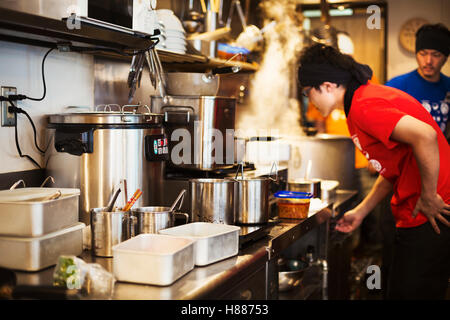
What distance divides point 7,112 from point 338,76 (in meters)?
1.33

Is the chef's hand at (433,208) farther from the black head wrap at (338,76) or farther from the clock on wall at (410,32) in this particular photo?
the clock on wall at (410,32)

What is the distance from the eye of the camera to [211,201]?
1871 mm

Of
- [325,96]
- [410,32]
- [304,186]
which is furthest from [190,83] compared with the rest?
[410,32]

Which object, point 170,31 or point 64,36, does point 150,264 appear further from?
point 170,31

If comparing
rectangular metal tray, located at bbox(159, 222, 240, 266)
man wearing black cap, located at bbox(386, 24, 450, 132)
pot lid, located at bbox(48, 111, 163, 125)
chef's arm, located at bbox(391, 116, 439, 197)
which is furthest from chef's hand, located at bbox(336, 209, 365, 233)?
man wearing black cap, located at bbox(386, 24, 450, 132)

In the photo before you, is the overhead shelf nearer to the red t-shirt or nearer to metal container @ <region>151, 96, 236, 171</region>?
metal container @ <region>151, 96, 236, 171</region>

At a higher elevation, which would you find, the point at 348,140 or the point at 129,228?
the point at 348,140

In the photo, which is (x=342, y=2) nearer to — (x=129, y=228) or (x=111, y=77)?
(x=111, y=77)

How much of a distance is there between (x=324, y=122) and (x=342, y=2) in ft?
4.24

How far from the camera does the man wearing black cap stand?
3.57 metres

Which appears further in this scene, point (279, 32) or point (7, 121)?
point (279, 32)

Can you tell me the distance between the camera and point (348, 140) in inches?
146

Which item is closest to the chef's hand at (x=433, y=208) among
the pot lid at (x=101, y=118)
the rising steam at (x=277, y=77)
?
the pot lid at (x=101, y=118)

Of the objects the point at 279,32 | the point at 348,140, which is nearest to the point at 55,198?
the point at 348,140
